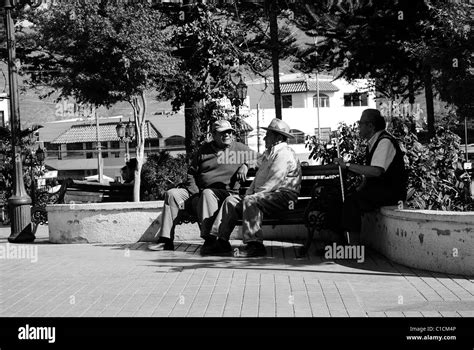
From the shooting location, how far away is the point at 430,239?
8.12m

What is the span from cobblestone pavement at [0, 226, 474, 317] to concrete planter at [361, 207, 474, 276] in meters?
0.12

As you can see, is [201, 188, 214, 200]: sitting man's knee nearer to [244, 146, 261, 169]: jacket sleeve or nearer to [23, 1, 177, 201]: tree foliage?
[244, 146, 261, 169]: jacket sleeve

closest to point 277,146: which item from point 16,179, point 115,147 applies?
point 16,179

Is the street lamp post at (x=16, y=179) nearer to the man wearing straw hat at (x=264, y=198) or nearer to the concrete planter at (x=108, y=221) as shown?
the concrete planter at (x=108, y=221)

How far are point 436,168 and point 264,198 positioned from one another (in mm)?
1809

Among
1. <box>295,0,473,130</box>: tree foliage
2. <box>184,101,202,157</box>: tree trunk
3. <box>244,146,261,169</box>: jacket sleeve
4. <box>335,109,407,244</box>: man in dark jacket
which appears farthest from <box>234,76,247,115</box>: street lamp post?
<box>335,109,407,244</box>: man in dark jacket

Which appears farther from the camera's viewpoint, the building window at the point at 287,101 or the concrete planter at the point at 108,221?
the building window at the point at 287,101

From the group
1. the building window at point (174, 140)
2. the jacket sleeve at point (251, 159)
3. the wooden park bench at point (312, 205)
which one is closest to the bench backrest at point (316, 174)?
the wooden park bench at point (312, 205)

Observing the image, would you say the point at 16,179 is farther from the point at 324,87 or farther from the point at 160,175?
the point at 324,87

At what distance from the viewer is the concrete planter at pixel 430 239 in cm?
780

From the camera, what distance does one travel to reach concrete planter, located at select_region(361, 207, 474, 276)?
7.80 meters

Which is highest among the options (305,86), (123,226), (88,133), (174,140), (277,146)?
(305,86)

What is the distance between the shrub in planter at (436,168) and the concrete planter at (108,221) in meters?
2.56
